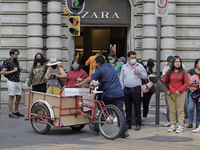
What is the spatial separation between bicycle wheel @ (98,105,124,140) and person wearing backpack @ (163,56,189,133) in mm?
1719

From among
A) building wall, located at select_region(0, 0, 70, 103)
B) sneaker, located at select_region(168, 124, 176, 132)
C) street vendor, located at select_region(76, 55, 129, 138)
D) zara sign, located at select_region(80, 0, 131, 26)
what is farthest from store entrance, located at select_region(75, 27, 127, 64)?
street vendor, located at select_region(76, 55, 129, 138)

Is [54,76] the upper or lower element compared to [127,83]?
upper

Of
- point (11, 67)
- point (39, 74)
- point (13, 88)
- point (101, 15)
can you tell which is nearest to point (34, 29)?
point (101, 15)

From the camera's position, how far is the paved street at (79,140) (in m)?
6.95

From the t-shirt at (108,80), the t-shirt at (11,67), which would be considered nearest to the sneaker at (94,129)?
the t-shirt at (108,80)

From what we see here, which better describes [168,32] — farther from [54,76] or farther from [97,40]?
[97,40]

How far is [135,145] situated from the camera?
7121 millimetres

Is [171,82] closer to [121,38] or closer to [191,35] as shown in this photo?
[191,35]

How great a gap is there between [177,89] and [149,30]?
6.24 metres

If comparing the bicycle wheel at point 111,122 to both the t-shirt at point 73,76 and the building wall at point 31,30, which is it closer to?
the t-shirt at point 73,76

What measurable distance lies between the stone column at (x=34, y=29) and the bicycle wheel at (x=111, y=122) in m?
7.36

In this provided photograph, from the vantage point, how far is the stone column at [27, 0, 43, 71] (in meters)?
14.5

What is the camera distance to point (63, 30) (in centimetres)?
1496

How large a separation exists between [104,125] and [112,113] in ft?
1.09
